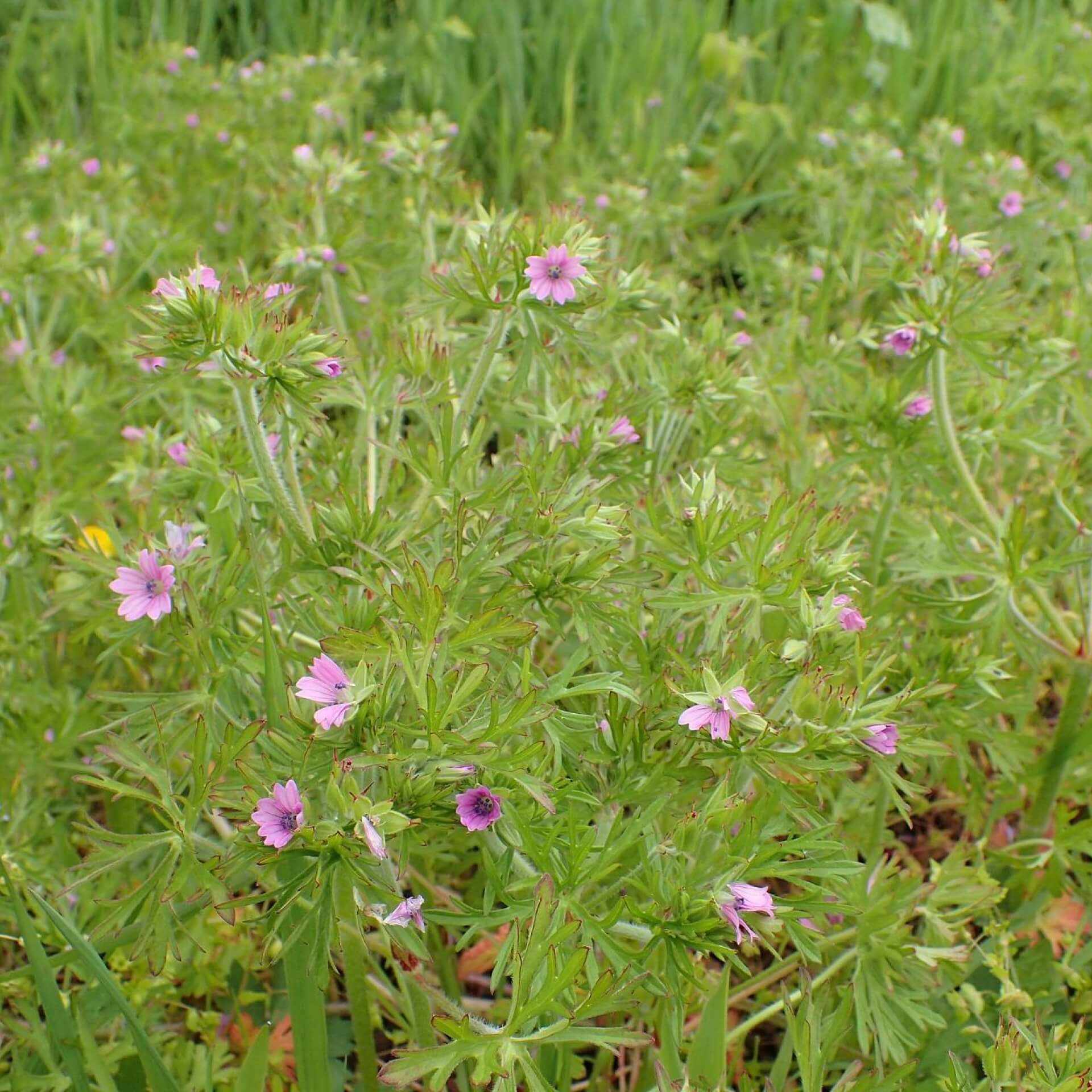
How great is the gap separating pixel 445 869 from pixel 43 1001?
2.50 ft

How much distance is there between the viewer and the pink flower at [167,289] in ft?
4.90

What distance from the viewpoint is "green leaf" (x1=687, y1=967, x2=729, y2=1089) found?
149 centimetres

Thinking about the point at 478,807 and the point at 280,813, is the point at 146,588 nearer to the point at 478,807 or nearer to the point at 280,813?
the point at 280,813

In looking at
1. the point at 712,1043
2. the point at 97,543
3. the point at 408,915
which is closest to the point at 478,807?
the point at 408,915

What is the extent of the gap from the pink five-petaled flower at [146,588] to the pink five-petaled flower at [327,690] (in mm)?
356

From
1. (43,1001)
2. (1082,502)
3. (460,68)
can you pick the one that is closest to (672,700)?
(43,1001)

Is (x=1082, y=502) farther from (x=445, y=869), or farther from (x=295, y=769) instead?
(x=295, y=769)

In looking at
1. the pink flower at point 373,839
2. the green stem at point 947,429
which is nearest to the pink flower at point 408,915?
the pink flower at point 373,839

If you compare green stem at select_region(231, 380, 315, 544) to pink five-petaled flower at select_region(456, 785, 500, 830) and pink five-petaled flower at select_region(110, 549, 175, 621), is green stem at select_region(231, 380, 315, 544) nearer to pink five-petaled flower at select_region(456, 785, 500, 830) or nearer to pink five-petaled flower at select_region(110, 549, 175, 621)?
pink five-petaled flower at select_region(110, 549, 175, 621)

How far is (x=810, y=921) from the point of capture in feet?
6.12

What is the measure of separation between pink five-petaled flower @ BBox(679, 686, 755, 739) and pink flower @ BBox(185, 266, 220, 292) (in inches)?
33.9

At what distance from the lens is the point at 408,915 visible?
1319mm

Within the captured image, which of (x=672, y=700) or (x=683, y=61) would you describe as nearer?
(x=672, y=700)

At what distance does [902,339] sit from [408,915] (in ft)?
4.52
